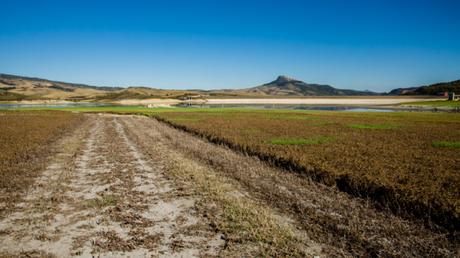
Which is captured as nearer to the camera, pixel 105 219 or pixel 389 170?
pixel 105 219

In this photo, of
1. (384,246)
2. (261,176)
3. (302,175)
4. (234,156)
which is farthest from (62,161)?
(384,246)

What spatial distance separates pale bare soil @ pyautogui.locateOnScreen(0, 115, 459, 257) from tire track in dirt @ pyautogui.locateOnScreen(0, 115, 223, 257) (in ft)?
0.08

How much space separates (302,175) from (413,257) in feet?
22.8

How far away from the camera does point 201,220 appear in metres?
8.30

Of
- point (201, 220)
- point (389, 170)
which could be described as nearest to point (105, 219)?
point (201, 220)

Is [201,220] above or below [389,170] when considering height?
below

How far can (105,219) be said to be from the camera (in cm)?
824

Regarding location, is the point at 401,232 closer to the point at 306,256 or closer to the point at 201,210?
the point at 306,256

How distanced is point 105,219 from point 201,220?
8.74ft

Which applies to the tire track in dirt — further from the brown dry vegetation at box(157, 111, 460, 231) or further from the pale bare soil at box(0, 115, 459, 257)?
the brown dry vegetation at box(157, 111, 460, 231)

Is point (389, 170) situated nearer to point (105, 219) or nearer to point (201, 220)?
point (201, 220)

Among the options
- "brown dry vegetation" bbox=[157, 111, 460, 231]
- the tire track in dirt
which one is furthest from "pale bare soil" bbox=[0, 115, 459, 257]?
"brown dry vegetation" bbox=[157, 111, 460, 231]

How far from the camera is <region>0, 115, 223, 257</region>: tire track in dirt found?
22.0 feet

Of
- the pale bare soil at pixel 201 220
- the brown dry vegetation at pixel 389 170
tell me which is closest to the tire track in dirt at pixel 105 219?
the pale bare soil at pixel 201 220
